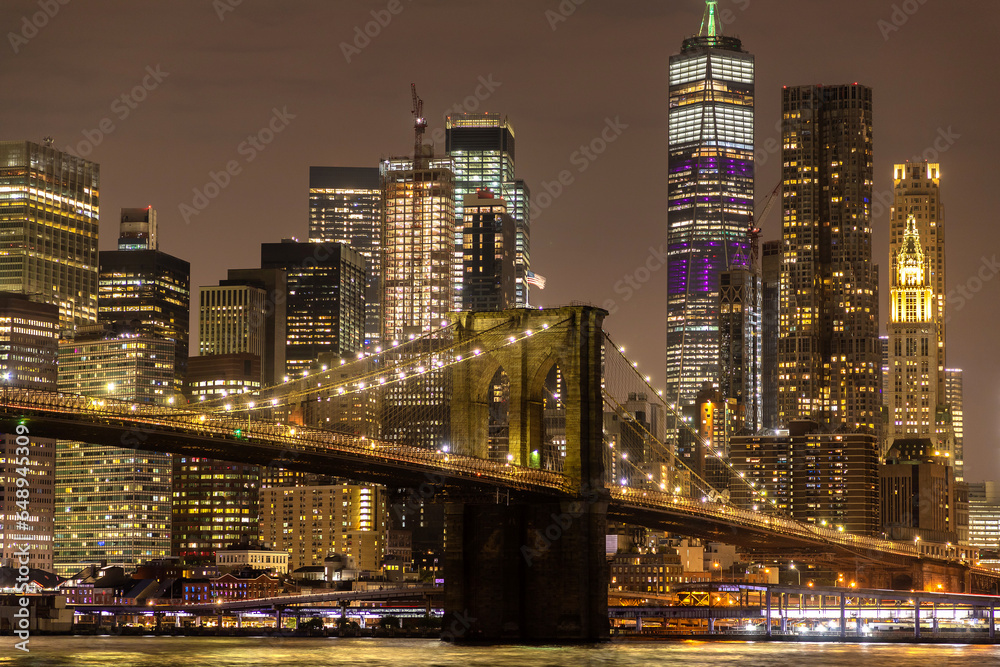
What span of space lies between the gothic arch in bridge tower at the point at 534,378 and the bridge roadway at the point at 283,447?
2.83m

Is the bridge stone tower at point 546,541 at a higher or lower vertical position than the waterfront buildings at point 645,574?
higher

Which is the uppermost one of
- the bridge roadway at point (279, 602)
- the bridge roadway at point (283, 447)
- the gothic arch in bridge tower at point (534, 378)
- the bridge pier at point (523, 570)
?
the gothic arch in bridge tower at point (534, 378)

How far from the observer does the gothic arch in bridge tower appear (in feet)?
286

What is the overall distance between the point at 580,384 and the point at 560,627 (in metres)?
12.8

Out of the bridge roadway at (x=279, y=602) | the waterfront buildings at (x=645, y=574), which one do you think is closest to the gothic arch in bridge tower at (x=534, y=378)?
the bridge roadway at (x=279, y=602)

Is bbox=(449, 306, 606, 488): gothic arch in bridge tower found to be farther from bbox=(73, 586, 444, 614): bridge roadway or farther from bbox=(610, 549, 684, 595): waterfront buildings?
bbox=(610, 549, 684, 595): waterfront buildings

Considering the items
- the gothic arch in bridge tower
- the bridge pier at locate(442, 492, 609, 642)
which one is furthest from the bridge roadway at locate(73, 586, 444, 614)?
the bridge pier at locate(442, 492, 609, 642)

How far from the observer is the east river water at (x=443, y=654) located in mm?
75250

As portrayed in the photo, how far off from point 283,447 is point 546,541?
16.6 metres

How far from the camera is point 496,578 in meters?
83.7

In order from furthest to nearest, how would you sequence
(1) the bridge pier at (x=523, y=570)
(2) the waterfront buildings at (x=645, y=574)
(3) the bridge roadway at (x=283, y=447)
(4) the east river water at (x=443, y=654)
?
(2) the waterfront buildings at (x=645, y=574) < (1) the bridge pier at (x=523, y=570) < (4) the east river water at (x=443, y=654) < (3) the bridge roadway at (x=283, y=447)

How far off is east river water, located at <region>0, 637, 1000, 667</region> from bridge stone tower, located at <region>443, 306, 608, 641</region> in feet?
7.09

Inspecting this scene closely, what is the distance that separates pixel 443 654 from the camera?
80.2m

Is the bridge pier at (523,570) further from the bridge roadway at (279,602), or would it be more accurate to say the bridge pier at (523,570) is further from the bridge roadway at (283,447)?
the bridge roadway at (279,602)
